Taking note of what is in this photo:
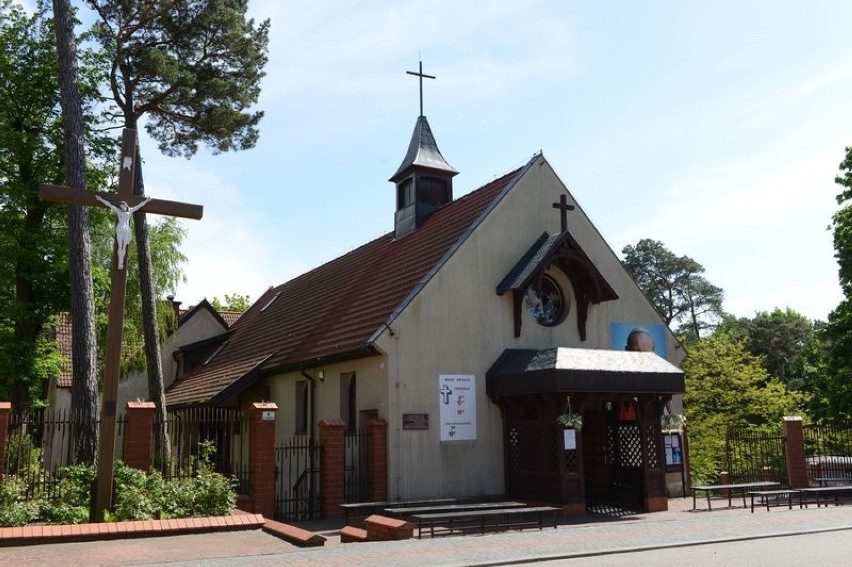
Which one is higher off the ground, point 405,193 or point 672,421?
point 405,193

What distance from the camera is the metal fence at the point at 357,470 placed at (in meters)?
17.1

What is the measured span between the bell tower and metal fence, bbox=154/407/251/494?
25.6 feet

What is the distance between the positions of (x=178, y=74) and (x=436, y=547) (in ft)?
48.3

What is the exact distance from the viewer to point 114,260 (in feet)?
41.4

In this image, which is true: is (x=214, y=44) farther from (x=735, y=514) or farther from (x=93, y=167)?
(x=735, y=514)

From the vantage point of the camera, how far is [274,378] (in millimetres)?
22891

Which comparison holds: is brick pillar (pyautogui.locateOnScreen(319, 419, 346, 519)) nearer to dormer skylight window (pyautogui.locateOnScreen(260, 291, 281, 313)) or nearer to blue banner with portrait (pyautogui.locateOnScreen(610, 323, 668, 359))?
blue banner with portrait (pyautogui.locateOnScreen(610, 323, 668, 359))

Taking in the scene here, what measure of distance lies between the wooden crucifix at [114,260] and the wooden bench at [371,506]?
4.31 meters

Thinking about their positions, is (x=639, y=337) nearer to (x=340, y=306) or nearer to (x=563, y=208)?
(x=563, y=208)

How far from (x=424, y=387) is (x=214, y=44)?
1147 centimetres

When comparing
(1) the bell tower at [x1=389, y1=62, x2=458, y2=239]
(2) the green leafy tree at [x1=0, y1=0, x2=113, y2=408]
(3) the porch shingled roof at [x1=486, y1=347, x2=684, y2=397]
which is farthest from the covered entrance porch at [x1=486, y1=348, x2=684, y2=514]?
(2) the green leafy tree at [x1=0, y1=0, x2=113, y2=408]

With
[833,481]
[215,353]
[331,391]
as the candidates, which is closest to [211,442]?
[331,391]

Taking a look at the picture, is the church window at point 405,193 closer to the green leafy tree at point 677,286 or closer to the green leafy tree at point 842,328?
the green leafy tree at point 842,328

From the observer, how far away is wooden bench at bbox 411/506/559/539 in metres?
12.4
